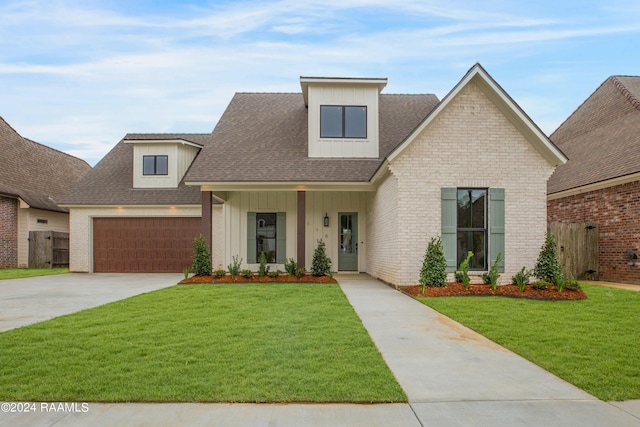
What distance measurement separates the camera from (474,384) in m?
4.60

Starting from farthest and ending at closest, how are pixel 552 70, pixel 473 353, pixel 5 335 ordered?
pixel 552 70 → pixel 5 335 → pixel 473 353

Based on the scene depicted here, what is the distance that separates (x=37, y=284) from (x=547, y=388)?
14090 millimetres

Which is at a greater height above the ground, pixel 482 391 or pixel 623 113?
pixel 623 113

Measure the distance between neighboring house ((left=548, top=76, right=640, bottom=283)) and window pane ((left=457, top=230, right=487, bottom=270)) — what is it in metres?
4.89

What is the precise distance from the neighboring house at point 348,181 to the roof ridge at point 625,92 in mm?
6950

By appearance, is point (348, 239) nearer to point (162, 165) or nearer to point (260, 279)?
point (260, 279)

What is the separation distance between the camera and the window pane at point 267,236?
17.8 m

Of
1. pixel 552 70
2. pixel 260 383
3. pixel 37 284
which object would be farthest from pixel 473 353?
pixel 552 70

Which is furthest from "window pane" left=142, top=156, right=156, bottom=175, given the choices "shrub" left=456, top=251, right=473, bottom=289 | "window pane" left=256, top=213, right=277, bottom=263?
"shrub" left=456, top=251, right=473, bottom=289

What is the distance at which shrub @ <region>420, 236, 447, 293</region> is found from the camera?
36.8 feet

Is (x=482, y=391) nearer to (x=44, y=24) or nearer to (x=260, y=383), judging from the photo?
(x=260, y=383)

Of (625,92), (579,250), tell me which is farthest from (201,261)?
(625,92)

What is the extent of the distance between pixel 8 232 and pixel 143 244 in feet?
22.1

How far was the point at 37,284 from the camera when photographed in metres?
13.9
